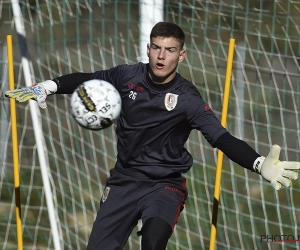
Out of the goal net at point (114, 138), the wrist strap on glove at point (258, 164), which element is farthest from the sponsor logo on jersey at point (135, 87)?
the goal net at point (114, 138)

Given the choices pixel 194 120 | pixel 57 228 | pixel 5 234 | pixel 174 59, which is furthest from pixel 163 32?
pixel 5 234

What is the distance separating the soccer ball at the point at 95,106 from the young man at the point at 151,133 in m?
0.31

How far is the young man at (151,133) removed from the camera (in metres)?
5.47

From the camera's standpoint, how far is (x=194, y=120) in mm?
5473

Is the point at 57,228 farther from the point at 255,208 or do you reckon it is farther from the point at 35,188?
the point at 255,208

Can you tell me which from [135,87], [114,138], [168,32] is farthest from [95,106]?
[114,138]

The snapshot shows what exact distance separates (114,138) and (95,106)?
2.83 metres

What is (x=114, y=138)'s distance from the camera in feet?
26.3

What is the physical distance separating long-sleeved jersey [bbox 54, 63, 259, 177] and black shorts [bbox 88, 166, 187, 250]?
0.08 metres

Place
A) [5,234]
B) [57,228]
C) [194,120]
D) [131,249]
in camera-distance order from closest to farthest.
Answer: [194,120]
[57,228]
[131,249]
[5,234]

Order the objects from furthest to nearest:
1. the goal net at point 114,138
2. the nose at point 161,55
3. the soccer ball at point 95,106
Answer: the goal net at point 114,138 < the nose at point 161,55 < the soccer ball at point 95,106

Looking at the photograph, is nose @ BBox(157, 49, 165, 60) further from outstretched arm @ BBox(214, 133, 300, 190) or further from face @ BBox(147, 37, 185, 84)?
outstretched arm @ BBox(214, 133, 300, 190)

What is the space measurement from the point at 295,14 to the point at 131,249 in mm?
2760

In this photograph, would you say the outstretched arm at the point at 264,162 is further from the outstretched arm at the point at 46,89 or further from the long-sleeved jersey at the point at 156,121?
the outstretched arm at the point at 46,89
